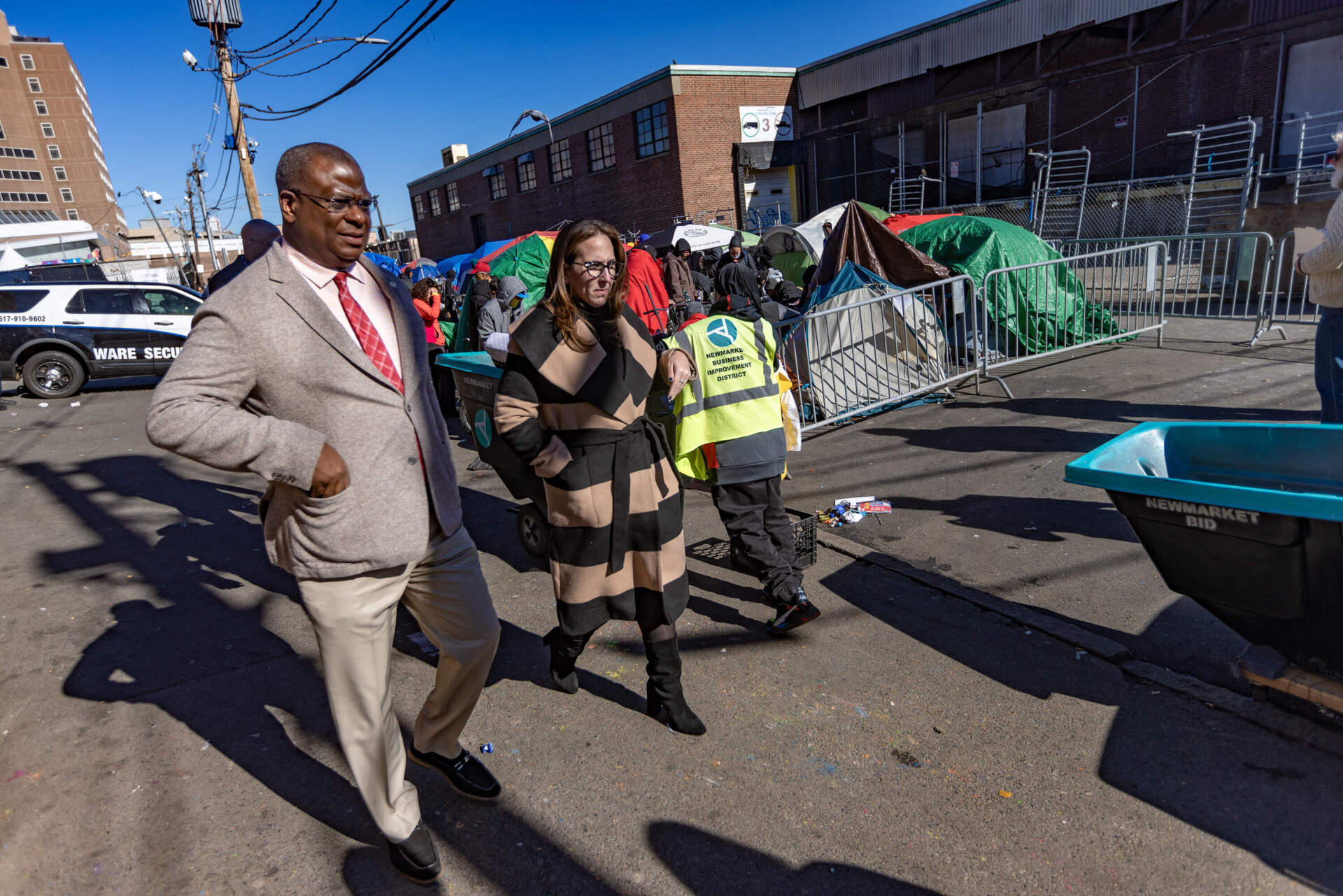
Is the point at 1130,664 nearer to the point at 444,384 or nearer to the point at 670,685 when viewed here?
the point at 670,685

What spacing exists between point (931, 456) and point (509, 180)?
3921 cm

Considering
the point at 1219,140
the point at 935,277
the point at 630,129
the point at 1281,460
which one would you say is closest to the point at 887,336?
the point at 935,277

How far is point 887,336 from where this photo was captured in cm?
838

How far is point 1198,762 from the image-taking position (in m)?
2.76

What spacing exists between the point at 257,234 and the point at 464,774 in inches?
127

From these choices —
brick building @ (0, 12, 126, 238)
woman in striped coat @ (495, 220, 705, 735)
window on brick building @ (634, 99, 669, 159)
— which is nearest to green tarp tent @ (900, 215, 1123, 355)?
woman in striped coat @ (495, 220, 705, 735)

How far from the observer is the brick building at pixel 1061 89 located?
60.5 feet

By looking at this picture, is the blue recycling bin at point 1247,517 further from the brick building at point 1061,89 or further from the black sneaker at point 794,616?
the brick building at point 1061,89

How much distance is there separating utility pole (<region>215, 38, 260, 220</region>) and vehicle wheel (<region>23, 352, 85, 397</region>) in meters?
4.78

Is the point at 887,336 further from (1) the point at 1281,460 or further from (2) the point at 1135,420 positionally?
(1) the point at 1281,460

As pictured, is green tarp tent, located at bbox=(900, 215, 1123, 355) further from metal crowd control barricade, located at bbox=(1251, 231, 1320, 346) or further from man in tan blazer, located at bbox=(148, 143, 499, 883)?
man in tan blazer, located at bbox=(148, 143, 499, 883)

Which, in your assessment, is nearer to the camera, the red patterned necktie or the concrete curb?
the red patterned necktie

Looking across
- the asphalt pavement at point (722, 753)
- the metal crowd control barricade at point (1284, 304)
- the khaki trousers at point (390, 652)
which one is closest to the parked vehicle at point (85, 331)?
the asphalt pavement at point (722, 753)

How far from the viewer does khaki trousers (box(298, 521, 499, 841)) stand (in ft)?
7.29
